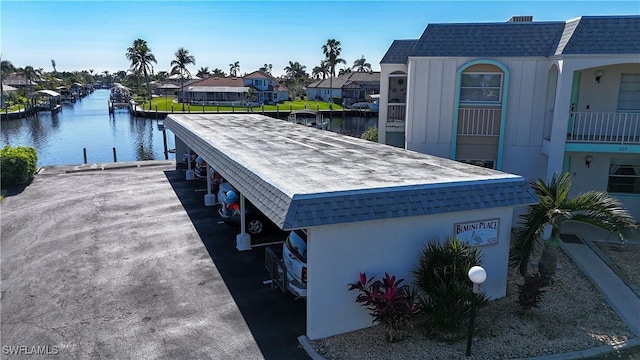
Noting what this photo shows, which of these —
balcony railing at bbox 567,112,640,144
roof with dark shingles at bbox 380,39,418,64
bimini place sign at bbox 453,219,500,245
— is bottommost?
bimini place sign at bbox 453,219,500,245

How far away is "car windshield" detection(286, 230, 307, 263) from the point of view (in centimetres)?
979

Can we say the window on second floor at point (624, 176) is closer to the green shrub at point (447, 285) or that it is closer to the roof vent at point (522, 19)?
the roof vent at point (522, 19)

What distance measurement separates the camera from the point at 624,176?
1576 centimetres

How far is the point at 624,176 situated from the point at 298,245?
1283cm

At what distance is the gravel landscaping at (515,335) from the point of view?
26.0 ft

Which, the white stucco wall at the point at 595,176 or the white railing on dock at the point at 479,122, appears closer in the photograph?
the white stucco wall at the point at 595,176

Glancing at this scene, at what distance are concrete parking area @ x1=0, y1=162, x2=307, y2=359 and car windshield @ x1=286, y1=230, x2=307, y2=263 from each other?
3.54 ft

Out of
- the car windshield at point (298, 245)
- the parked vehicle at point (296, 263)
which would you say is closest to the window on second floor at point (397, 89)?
the car windshield at point (298, 245)

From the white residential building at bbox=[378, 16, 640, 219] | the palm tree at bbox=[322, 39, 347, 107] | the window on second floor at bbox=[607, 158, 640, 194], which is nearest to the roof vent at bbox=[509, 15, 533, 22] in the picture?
the white residential building at bbox=[378, 16, 640, 219]

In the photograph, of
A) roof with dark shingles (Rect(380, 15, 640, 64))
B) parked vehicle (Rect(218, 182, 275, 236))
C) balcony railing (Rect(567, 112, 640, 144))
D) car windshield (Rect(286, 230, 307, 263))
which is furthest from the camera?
balcony railing (Rect(567, 112, 640, 144))

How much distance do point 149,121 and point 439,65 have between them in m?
60.7

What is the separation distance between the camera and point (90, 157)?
39375 mm

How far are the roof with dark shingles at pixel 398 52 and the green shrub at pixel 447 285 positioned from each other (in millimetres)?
12421

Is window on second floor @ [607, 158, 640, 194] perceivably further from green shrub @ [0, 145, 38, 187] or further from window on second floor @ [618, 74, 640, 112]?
green shrub @ [0, 145, 38, 187]
